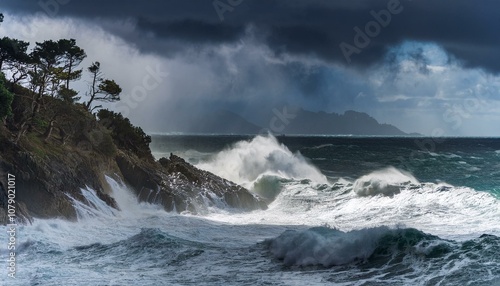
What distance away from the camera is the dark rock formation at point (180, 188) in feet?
112

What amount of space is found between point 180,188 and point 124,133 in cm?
664

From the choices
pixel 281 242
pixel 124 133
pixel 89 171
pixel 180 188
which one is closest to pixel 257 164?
pixel 124 133

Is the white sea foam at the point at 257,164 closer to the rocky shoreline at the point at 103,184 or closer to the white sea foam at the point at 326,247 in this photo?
the rocky shoreline at the point at 103,184

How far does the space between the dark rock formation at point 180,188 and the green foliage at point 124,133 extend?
1707 mm

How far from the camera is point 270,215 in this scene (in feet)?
119

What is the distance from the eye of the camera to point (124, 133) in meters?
39.8

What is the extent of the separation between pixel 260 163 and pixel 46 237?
121 feet

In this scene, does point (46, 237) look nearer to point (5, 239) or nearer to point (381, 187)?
point (5, 239)

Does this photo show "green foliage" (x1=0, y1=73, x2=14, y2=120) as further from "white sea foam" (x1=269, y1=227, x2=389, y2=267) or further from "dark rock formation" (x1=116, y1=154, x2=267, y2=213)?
"white sea foam" (x1=269, y1=227, x2=389, y2=267)

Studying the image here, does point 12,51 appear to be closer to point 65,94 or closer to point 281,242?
point 65,94

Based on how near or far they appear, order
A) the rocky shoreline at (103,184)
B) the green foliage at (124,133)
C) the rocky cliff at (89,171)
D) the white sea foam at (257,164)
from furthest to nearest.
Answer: the white sea foam at (257,164)
the green foliage at (124,133)
the rocky cliff at (89,171)
the rocky shoreline at (103,184)

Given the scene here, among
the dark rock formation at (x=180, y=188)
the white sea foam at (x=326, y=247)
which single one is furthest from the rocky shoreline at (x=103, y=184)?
the white sea foam at (x=326, y=247)

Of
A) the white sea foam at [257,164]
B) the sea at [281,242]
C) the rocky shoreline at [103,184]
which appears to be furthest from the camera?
the white sea foam at [257,164]

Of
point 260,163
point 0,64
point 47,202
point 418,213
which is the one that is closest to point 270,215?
point 418,213
